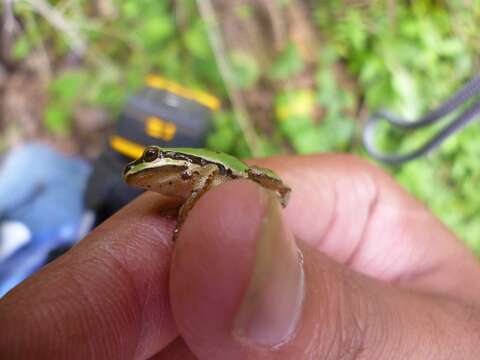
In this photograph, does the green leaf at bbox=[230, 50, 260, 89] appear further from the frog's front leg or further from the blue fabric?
the frog's front leg

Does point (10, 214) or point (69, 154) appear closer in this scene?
point (10, 214)

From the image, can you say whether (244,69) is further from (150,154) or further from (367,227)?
(150,154)

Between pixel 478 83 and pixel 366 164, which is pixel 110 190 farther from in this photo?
pixel 478 83

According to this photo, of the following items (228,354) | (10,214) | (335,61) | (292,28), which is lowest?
(10,214)

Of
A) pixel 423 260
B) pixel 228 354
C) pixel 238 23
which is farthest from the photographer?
pixel 238 23

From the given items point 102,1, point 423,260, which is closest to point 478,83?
point 423,260

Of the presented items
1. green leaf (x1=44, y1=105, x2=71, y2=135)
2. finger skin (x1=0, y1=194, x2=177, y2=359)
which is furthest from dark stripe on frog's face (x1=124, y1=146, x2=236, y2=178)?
green leaf (x1=44, y1=105, x2=71, y2=135)

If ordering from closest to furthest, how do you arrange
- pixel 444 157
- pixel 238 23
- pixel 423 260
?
pixel 423 260
pixel 444 157
pixel 238 23

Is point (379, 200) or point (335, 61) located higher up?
point (335, 61)

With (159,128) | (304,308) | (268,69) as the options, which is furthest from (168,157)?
(268,69)
